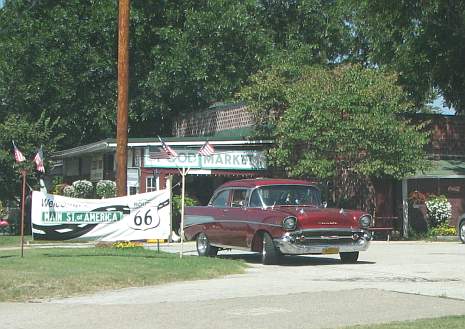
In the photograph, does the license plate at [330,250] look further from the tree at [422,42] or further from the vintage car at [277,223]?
the tree at [422,42]

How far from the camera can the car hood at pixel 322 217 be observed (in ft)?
54.3

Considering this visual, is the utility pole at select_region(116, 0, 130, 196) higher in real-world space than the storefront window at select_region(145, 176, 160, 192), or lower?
higher

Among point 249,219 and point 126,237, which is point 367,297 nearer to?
point 249,219

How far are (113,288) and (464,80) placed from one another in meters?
23.2

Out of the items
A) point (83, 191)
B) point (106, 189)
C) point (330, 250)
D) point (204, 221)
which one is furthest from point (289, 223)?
point (83, 191)

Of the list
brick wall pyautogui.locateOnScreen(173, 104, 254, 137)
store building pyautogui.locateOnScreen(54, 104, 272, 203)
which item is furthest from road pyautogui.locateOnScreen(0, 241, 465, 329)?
brick wall pyautogui.locateOnScreen(173, 104, 254, 137)

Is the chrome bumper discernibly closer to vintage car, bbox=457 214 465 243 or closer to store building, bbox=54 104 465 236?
vintage car, bbox=457 214 465 243

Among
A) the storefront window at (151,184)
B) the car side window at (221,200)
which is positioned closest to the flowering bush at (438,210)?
the storefront window at (151,184)

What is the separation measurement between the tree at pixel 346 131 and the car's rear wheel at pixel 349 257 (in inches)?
349

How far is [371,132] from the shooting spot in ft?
85.5

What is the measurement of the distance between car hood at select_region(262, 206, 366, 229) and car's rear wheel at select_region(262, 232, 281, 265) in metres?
0.66

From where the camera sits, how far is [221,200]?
18672 mm

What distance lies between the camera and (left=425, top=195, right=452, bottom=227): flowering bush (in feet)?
92.4

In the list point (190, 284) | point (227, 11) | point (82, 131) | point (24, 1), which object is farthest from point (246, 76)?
point (190, 284)
